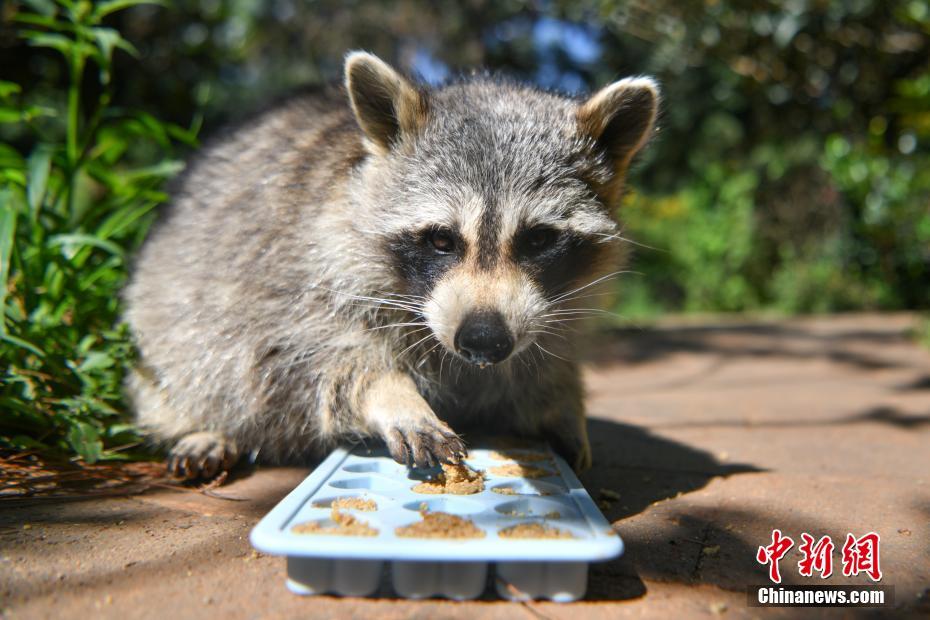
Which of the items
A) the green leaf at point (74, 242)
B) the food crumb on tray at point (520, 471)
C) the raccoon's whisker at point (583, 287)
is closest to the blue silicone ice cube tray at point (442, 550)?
the food crumb on tray at point (520, 471)

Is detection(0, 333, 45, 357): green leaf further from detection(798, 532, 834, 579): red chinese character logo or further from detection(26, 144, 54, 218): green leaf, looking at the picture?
detection(798, 532, 834, 579): red chinese character logo

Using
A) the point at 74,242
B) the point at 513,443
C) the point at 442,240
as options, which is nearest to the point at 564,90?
the point at 442,240

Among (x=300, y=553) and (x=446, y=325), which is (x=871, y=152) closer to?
(x=446, y=325)

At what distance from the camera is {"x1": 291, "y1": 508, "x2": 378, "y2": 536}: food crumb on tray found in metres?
1.64

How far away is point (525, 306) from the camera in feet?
7.22

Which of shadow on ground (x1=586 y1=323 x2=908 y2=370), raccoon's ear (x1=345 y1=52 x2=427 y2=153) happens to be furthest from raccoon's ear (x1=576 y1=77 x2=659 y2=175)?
shadow on ground (x1=586 y1=323 x2=908 y2=370)

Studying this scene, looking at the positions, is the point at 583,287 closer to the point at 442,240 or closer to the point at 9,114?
the point at 442,240

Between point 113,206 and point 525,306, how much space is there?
2.29 m

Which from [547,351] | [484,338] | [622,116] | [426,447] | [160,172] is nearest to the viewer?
[484,338]

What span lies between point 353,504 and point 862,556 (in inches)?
49.3

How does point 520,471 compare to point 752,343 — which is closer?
point 520,471

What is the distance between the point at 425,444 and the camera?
2137 mm

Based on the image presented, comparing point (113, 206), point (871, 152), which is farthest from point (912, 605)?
point (871, 152)

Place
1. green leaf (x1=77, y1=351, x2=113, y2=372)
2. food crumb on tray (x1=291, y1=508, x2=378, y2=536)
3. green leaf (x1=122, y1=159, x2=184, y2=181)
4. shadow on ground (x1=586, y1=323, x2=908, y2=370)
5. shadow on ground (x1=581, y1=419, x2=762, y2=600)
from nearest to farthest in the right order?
food crumb on tray (x1=291, y1=508, x2=378, y2=536) → shadow on ground (x1=581, y1=419, x2=762, y2=600) → green leaf (x1=77, y1=351, x2=113, y2=372) → green leaf (x1=122, y1=159, x2=184, y2=181) → shadow on ground (x1=586, y1=323, x2=908, y2=370)
